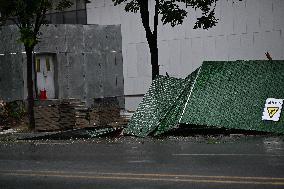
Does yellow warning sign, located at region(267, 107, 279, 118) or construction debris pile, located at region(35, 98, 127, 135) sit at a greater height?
yellow warning sign, located at region(267, 107, 279, 118)

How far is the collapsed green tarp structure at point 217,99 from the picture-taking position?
16.7m

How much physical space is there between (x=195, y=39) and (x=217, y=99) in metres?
17.9

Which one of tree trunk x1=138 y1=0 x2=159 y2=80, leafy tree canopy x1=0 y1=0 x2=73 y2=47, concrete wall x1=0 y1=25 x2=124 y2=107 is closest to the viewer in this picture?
leafy tree canopy x1=0 y1=0 x2=73 y2=47

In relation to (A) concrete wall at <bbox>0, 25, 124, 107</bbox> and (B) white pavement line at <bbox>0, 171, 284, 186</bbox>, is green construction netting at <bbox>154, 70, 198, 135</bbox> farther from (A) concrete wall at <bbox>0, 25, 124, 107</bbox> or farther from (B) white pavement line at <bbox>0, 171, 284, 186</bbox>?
(A) concrete wall at <bbox>0, 25, 124, 107</bbox>

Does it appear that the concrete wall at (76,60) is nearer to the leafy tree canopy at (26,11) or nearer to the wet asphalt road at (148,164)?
the leafy tree canopy at (26,11)

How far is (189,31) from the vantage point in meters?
34.9

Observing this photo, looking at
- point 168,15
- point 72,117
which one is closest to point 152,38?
point 168,15

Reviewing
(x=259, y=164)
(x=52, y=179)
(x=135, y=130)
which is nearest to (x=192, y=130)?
(x=135, y=130)

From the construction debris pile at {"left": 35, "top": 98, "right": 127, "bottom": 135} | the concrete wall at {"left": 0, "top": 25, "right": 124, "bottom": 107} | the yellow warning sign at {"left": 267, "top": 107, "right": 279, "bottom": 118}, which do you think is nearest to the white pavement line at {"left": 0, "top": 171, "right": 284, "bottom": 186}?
the yellow warning sign at {"left": 267, "top": 107, "right": 279, "bottom": 118}

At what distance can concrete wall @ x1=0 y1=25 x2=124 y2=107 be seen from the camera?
93.2ft

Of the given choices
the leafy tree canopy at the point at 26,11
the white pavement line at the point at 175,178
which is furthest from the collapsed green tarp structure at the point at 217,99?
the white pavement line at the point at 175,178

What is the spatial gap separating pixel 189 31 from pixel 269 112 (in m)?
19.3

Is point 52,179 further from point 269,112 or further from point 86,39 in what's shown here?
point 86,39

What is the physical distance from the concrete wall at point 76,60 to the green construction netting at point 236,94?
13.8m
